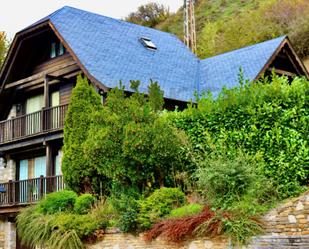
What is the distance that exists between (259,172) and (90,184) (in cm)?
690

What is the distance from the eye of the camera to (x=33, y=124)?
984 inches

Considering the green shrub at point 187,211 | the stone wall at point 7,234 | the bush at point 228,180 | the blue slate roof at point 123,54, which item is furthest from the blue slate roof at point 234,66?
the stone wall at point 7,234

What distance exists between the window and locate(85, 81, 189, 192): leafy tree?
921 cm

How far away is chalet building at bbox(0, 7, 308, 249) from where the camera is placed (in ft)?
77.8

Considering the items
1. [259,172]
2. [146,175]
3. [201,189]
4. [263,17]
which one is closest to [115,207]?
[146,175]

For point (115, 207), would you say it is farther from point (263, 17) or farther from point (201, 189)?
point (263, 17)

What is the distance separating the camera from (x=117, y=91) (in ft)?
58.1

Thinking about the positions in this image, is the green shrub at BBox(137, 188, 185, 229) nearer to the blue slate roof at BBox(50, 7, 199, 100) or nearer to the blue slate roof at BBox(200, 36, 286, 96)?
the blue slate roof at BBox(50, 7, 199, 100)

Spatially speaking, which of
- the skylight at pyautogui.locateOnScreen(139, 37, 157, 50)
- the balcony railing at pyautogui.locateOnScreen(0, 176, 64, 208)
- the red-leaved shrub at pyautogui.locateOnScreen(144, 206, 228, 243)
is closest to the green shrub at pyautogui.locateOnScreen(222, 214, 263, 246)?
the red-leaved shrub at pyautogui.locateOnScreen(144, 206, 228, 243)

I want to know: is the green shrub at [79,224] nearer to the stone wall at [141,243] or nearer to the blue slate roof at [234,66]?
the stone wall at [141,243]

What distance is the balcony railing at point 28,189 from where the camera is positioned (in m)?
23.2

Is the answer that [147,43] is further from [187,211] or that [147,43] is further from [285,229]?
[285,229]

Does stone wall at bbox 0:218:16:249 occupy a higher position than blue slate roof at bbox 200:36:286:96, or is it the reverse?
blue slate roof at bbox 200:36:286:96

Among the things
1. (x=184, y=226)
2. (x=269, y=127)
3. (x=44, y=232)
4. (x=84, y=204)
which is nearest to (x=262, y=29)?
(x=84, y=204)
